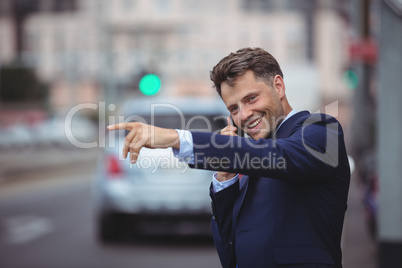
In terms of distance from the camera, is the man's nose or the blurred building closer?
the man's nose

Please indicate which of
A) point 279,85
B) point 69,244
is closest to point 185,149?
point 279,85

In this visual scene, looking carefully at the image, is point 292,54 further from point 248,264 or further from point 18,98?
point 248,264

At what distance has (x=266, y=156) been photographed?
1.78 meters

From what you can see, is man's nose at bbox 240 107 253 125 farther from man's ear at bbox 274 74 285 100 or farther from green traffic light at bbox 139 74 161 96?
green traffic light at bbox 139 74 161 96

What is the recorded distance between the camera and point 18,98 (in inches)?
2557

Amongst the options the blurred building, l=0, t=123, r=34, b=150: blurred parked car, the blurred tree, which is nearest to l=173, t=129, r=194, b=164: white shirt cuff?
l=0, t=123, r=34, b=150: blurred parked car

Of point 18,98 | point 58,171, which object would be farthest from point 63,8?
point 58,171

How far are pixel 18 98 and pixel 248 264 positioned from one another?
6568 cm

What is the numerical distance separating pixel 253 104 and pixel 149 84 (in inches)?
331

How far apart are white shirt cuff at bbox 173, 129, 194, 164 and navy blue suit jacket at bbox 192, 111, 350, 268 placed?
0.05 ft

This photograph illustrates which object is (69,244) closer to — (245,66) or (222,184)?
(222,184)

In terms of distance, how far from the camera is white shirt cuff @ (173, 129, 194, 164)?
Answer: 176 centimetres

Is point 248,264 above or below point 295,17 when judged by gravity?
below

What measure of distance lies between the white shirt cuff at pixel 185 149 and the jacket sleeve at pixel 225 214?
38cm
